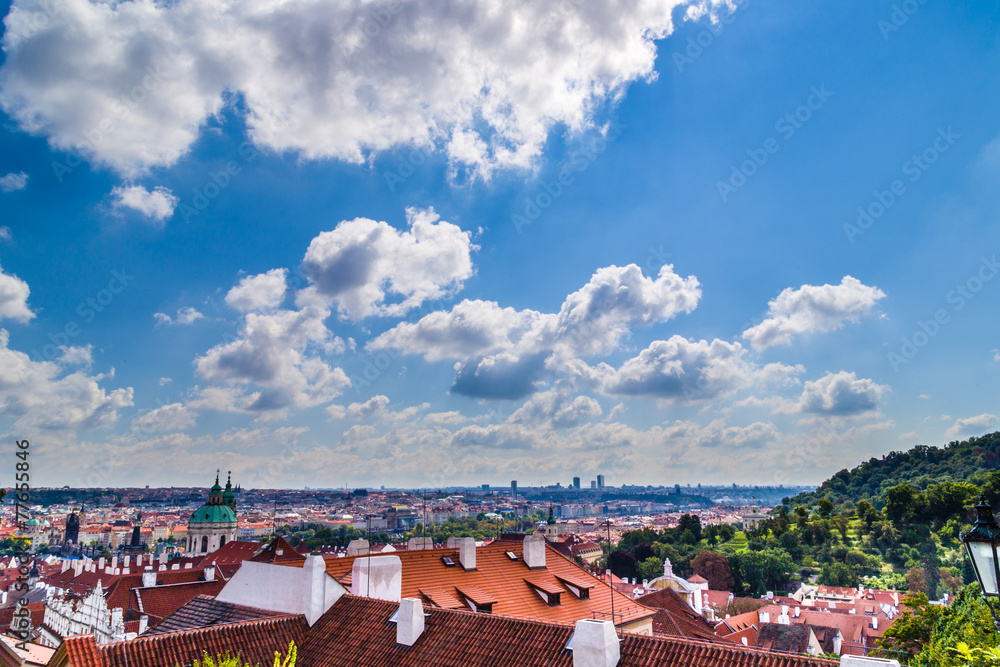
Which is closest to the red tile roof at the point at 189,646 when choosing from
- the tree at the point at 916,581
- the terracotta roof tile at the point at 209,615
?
the terracotta roof tile at the point at 209,615

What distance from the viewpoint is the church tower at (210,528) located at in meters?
101

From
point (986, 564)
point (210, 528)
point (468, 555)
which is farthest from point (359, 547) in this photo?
point (210, 528)

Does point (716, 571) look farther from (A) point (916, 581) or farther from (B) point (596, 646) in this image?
(B) point (596, 646)

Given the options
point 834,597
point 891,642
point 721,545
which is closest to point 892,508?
point 721,545

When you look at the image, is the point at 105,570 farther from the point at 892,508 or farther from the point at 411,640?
the point at 892,508

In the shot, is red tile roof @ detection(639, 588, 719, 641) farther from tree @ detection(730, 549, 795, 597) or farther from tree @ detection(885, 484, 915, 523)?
tree @ detection(885, 484, 915, 523)

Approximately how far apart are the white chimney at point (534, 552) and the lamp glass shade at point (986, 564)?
21.6m

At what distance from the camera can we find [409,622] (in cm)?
1532

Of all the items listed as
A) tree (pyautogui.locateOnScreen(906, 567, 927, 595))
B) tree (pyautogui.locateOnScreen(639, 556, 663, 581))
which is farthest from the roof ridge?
tree (pyautogui.locateOnScreen(906, 567, 927, 595))

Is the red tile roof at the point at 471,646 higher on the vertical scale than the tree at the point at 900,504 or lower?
higher

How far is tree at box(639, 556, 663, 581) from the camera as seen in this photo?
96319 millimetres

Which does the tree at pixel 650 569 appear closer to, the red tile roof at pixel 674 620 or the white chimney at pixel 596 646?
the red tile roof at pixel 674 620

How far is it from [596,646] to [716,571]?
8972 centimetres

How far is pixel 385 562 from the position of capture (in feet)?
68.1
